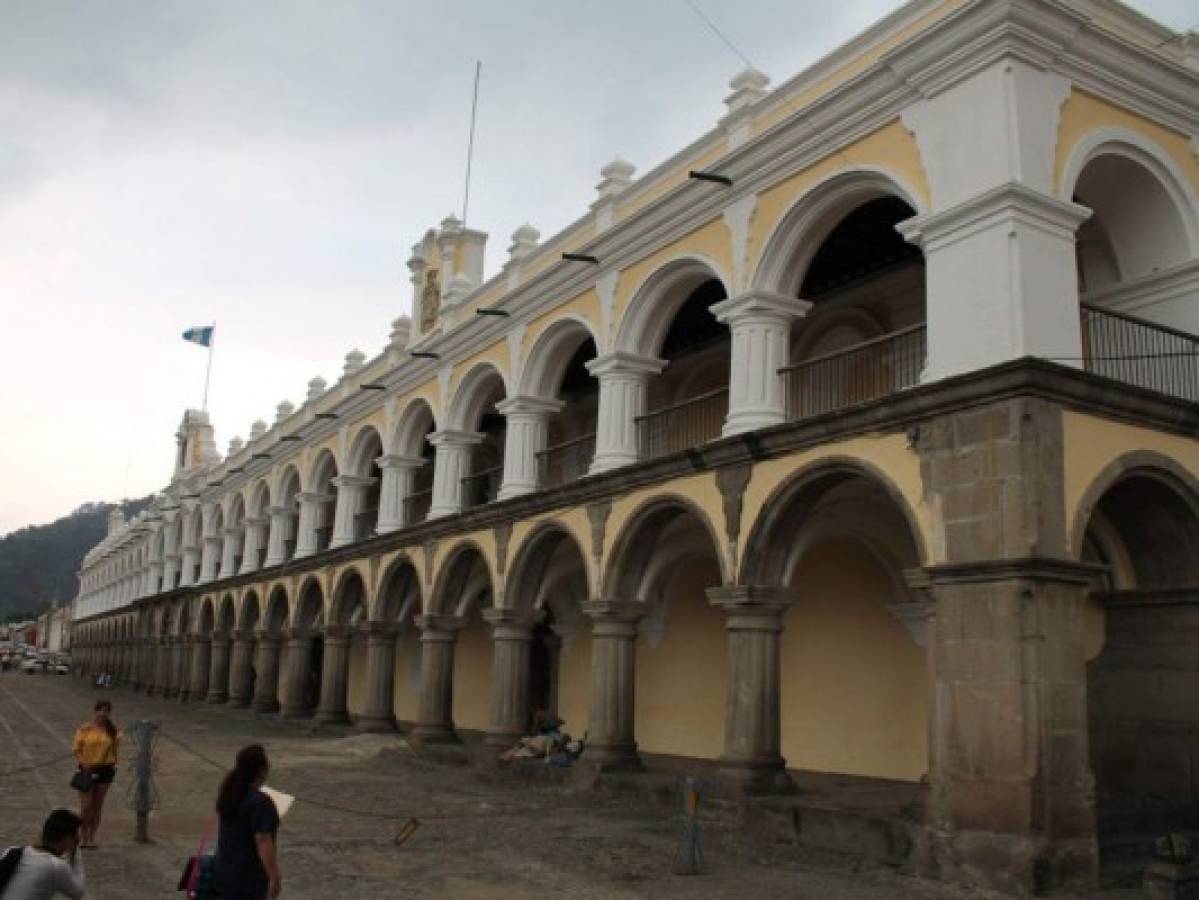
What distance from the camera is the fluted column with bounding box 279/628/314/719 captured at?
27.7 meters

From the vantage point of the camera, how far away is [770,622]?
41.4 feet

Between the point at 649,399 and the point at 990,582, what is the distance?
10230 mm

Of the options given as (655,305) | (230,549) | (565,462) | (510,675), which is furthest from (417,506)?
(230,549)

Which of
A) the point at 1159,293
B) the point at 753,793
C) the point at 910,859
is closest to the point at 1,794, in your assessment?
the point at 753,793

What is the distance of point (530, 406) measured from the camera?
1811 cm

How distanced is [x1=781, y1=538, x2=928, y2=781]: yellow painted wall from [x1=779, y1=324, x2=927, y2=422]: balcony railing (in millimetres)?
2047

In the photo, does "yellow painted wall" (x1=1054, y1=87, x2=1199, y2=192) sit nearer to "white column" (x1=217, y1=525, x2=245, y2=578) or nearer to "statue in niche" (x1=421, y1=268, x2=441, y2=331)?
"statue in niche" (x1=421, y1=268, x2=441, y2=331)

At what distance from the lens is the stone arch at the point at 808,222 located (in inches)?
470

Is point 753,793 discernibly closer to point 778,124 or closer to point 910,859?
point 910,859

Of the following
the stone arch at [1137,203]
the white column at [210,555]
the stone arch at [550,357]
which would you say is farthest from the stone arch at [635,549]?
the white column at [210,555]

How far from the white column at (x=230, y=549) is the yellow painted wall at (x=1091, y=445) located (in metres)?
30.4

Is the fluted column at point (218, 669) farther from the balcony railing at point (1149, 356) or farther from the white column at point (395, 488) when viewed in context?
the balcony railing at point (1149, 356)

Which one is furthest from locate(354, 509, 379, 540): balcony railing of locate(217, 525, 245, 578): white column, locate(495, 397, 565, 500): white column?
locate(217, 525, 245, 578): white column

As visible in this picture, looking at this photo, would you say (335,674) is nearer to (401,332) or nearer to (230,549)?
(401,332)
